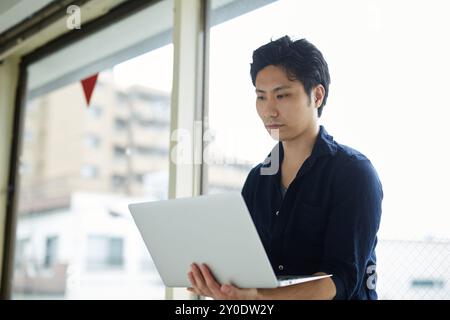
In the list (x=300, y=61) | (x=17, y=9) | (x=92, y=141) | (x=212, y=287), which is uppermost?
(x=17, y=9)

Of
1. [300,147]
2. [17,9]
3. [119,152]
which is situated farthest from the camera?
[119,152]

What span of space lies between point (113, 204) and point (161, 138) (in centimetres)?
84

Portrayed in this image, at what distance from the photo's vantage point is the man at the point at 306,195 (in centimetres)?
138

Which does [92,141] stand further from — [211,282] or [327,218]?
[211,282]

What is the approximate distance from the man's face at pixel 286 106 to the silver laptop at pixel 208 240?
0.50m

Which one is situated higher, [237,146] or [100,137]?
→ [100,137]

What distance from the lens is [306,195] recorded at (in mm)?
1553

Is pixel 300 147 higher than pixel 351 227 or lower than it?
higher

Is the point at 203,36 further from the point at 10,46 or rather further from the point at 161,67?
the point at 10,46

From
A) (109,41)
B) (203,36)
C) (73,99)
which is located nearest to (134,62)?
(109,41)

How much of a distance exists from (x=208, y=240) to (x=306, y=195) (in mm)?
403

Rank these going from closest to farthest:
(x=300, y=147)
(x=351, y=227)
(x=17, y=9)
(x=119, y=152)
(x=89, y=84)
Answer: (x=351, y=227) → (x=300, y=147) → (x=17, y=9) → (x=89, y=84) → (x=119, y=152)

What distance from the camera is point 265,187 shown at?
1.70 m

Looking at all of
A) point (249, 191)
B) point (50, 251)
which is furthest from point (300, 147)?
point (50, 251)
